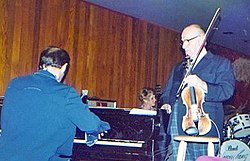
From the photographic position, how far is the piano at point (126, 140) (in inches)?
142

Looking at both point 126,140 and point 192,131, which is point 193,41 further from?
point 126,140

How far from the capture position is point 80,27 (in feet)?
19.2

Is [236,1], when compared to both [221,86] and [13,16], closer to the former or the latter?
[13,16]

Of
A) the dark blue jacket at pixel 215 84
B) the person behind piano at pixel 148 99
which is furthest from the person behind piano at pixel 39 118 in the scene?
the person behind piano at pixel 148 99

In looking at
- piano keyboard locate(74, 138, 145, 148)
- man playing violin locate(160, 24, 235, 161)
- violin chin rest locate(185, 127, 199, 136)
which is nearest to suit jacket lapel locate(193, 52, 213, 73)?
man playing violin locate(160, 24, 235, 161)

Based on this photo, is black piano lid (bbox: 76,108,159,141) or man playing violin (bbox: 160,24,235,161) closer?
man playing violin (bbox: 160,24,235,161)

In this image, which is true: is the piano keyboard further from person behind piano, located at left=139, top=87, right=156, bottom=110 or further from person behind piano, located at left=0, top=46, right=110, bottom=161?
person behind piano, located at left=139, top=87, right=156, bottom=110

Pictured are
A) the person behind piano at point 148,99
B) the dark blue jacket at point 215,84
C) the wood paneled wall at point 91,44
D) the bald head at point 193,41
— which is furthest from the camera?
the person behind piano at point 148,99

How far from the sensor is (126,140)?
370cm

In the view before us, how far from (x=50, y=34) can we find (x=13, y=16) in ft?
1.75

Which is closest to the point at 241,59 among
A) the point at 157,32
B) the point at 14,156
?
the point at 157,32

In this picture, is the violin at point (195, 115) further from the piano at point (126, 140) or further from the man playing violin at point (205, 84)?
the piano at point (126, 140)

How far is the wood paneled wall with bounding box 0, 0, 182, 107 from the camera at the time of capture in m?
5.07

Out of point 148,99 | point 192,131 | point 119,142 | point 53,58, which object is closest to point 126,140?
point 119,142
